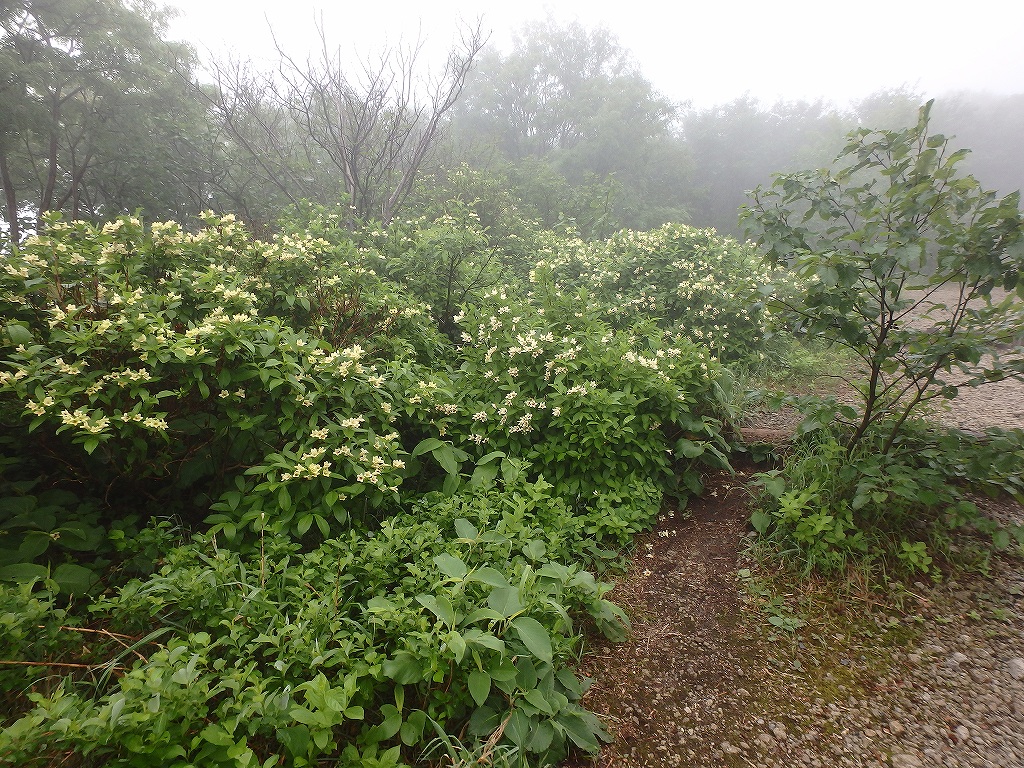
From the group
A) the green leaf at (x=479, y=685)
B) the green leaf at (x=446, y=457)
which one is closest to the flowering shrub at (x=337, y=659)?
the green leaf at (x=479, y=685)

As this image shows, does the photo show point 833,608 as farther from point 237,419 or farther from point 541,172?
point 541,172

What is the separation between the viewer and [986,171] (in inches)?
600

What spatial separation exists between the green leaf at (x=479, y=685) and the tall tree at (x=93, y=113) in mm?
9335

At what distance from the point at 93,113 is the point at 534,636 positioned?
10492 millimetres

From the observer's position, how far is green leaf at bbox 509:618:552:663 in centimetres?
139

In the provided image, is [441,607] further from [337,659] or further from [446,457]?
[446,457]

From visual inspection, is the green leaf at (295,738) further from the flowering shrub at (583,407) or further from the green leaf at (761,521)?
the green leaf at (761,521)

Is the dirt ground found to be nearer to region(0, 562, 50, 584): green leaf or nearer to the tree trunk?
region(0, 562, 50, 584): green leaf

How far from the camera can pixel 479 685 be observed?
1.37m

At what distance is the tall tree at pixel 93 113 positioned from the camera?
22.6ft

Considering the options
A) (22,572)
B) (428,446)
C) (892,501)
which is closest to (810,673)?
(892,501)

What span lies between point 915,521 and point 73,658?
3335 mm

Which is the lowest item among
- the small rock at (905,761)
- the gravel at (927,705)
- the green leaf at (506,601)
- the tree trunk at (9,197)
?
the small rock at (905,761)

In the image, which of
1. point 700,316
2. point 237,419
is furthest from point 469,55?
point 237,419
